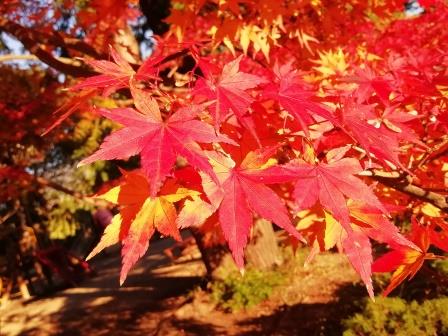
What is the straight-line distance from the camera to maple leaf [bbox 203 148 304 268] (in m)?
0.94

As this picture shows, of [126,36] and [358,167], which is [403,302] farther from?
[126,36]

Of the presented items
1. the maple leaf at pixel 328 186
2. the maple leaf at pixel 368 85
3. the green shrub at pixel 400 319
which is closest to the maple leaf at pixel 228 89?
the maple leaf at pixel 328 186

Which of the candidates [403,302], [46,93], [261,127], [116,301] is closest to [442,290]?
[403,302]

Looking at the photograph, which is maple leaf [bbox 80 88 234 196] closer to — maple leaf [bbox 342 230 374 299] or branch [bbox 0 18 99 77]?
maple leaf [bbox 342 230 374 299]

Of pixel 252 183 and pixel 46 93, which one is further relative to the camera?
pixel 46 93

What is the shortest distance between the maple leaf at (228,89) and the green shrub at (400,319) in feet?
10.0

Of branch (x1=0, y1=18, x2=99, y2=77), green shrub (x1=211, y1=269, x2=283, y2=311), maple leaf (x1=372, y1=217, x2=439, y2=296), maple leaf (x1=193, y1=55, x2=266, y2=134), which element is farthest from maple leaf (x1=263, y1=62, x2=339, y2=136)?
green shrub (x1=211, y1=269, x2=283, y2=311)

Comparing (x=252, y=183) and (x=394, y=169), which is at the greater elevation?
(x=252, y=183)

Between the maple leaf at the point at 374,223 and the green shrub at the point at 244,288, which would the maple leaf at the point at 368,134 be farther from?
the green shrub at the point at 244,288

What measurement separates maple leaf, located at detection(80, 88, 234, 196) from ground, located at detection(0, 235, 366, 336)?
3.94 metres

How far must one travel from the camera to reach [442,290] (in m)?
4.27

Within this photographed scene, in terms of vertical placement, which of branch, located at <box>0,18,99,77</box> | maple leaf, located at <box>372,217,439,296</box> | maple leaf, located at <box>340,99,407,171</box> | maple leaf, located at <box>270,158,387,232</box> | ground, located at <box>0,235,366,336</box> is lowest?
ground, located at <box>0,235,366,336</box>

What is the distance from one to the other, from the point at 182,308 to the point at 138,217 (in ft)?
19.2

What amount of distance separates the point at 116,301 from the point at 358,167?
8.07 metres
